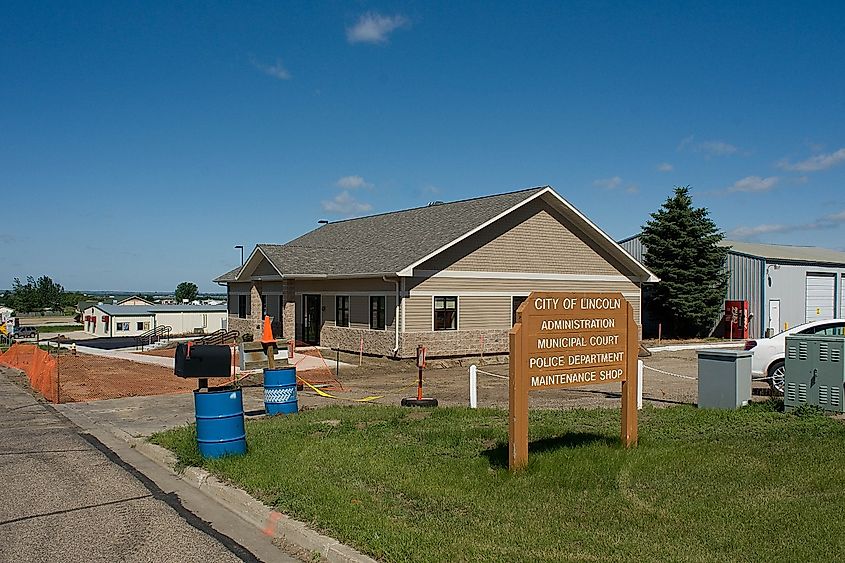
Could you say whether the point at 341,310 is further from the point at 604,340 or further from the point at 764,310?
the point at 764,310

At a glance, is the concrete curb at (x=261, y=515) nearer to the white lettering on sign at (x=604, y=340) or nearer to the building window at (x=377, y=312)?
the white lettering on sign at (x=604, y=340)

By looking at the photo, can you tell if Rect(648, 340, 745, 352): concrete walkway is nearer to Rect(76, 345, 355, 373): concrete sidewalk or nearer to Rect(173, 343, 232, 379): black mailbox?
Rect(76, 345, 355, 373): concrete sidewalk

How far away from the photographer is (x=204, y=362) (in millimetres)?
11422

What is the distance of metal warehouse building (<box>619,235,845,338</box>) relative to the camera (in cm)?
3925

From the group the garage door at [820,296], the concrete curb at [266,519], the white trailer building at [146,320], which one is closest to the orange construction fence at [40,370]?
the concrete curb at [266,519]

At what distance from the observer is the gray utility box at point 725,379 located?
1327 cm

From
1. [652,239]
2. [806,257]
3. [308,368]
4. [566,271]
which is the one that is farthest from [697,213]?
[308,368]

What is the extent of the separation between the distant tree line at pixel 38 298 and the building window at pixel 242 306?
380ft

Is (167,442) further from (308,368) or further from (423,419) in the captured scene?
(308,368)

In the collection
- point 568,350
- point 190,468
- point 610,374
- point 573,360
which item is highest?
point 568,350

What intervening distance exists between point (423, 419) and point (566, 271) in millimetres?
19066

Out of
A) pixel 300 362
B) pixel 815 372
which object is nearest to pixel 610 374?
pixel 815 372

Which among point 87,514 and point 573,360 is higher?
point 573,360

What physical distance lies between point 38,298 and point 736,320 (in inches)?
5387
